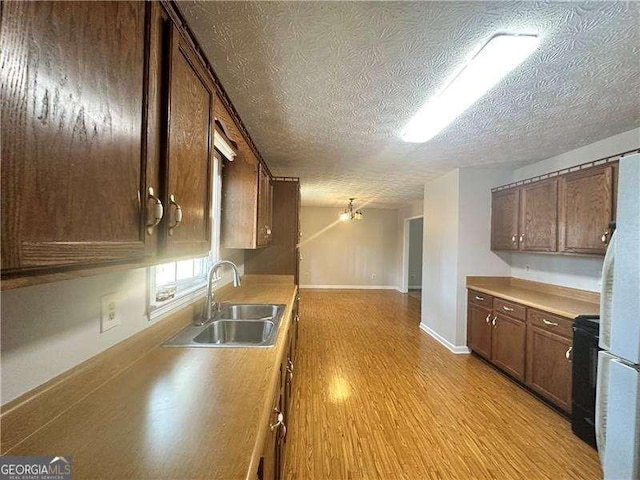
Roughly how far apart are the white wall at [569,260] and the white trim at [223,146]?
3352mm

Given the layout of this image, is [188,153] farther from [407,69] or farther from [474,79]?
[474,79]

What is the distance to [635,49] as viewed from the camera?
58.5 inches

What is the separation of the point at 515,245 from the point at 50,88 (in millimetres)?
4048

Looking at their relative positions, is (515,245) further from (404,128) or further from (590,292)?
(404,128)

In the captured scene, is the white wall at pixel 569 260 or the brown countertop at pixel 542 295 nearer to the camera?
the brown countertop at pixel 542 295

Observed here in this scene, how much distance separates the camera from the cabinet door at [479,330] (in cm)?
346

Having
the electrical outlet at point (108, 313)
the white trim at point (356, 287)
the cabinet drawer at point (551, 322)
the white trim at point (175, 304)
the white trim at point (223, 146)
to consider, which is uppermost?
the white trim at point (223, 146)

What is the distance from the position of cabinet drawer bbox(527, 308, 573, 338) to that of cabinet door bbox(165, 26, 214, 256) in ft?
9.25

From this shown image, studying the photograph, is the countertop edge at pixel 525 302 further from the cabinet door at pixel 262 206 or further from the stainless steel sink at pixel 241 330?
the cabinet door at pixel 262 206

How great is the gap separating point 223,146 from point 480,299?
3.33 meters

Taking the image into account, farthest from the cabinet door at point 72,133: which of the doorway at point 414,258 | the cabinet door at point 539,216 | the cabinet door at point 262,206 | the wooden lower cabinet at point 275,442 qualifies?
the doorway at point 414,258

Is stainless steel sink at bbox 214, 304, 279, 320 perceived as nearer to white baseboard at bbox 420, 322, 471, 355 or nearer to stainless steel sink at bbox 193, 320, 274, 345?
stainless steel sink at bbox 193, 320, 274, 345

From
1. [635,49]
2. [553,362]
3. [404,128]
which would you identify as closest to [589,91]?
[635,49]

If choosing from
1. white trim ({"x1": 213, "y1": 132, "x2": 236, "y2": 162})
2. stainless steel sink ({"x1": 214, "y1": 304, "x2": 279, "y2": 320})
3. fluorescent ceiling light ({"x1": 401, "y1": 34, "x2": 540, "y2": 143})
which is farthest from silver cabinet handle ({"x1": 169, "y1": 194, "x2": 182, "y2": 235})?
fluorescent ceiling light ({"x1": 401, "y1": 34, "x2": 540, "y2": 143})
